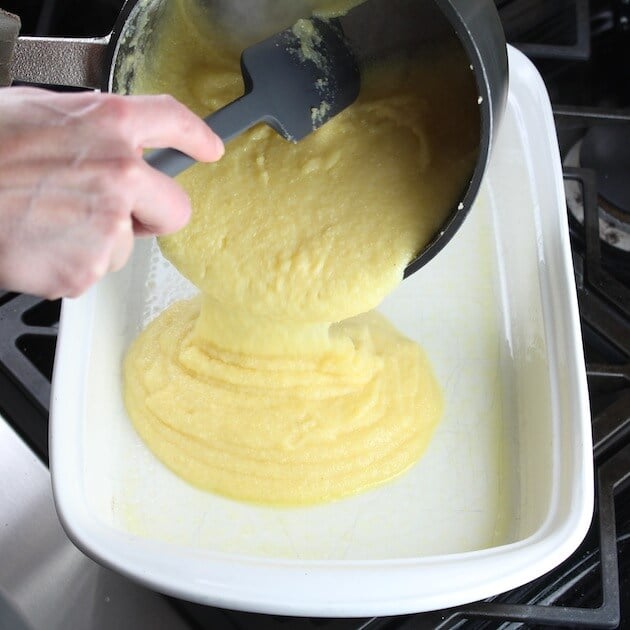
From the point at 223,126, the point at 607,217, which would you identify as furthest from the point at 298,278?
the point at 607,217

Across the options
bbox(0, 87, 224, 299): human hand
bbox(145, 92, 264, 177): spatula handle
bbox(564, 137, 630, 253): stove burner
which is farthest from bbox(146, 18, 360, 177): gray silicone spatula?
bbox(564, 137, 630, 253): stove burner

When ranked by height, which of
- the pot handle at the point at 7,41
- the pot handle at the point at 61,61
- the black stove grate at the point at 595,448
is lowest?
the black stove grate at the point at 595,448

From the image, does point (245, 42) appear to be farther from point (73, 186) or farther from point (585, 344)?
point (585, 344)

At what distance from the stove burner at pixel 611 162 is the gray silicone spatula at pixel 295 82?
0.49 metres

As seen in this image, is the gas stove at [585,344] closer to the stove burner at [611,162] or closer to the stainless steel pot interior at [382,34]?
the stove burner at [611,162]

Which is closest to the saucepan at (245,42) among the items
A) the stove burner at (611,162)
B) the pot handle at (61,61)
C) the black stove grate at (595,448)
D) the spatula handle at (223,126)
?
the pot handle at (61,61)

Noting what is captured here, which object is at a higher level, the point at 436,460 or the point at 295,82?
the point at 295,82

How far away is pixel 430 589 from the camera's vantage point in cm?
79

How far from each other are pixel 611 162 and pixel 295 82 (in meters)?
0.61

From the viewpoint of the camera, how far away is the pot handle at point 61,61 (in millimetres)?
872

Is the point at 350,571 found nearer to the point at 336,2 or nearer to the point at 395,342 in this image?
the point at 395,342

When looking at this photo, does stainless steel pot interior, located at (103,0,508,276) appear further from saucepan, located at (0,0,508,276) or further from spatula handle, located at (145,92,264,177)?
spatula handle, located at (145,92,264,177)

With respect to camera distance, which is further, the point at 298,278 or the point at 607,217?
the point at 607,217

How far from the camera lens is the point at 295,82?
2.82 ft
